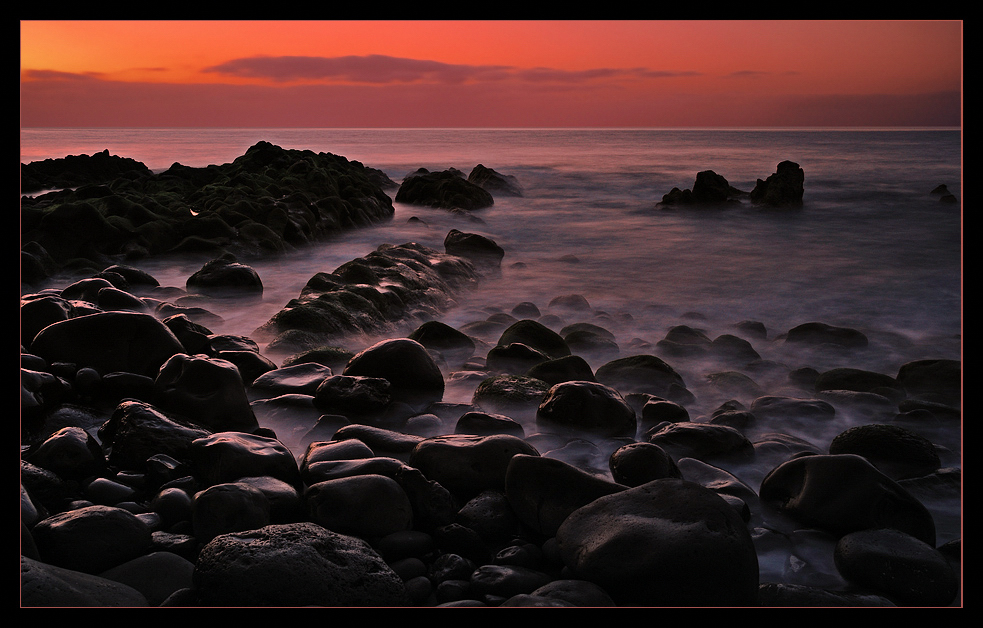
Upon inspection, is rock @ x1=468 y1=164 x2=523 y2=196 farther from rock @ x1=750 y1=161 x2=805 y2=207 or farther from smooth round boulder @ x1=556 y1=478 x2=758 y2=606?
smooth round boulder @ x1=556 y1=478 x2=758 y2=606

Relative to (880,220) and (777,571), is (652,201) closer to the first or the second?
(880,220)

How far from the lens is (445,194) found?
15094 mm

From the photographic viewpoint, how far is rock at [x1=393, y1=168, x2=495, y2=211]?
48.4 ft

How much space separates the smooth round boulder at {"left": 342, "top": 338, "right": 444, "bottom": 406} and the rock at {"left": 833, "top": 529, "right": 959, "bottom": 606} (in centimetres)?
214

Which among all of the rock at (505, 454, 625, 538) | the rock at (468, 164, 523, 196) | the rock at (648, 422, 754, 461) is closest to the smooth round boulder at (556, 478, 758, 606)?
the rock at (505, 454, 625, 538)

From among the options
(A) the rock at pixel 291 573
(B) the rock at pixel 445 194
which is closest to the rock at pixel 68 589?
(A) the rock at pixel 291 573

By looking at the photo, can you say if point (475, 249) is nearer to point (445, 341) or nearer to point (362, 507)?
point (445, 341)

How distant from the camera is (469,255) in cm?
827

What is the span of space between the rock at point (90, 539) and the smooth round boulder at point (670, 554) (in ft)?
4.28

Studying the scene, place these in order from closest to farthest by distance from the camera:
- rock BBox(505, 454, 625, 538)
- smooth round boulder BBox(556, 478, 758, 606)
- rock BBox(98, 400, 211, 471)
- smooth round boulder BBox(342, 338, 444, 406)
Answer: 1. smooth round boulder BBox(556, 478, 758, 606)
2. rock BBox(505, 454, 625, 538)
3. rock BBox(98, 400, 211, 471)
4. smooth round boulder BBox(342, 338, 444, 406)
